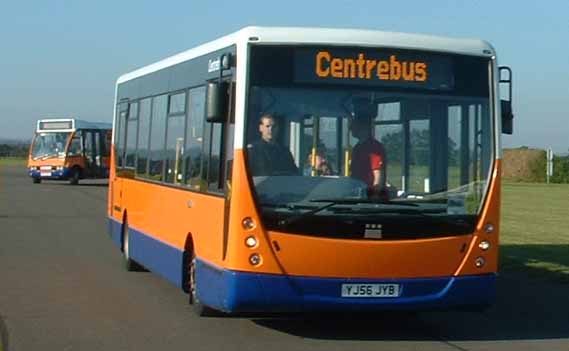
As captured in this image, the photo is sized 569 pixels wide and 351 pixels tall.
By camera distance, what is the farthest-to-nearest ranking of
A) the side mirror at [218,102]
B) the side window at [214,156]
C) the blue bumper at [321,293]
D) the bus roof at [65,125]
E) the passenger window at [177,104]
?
the bus roof at [65,125] < the passenger window at [177,104] < the side window at [214,156] < the side mirror at [218,102] < the blue bumper at [321,293]

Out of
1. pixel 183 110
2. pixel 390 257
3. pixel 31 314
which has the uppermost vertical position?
pixel 183 110

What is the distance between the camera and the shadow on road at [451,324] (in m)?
11.2

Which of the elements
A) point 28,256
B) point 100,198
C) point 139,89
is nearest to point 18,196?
point 100,198

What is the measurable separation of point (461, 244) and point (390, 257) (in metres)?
0.71

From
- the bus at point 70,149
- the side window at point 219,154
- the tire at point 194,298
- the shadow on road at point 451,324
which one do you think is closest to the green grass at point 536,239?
the shadow on road at point 451,324

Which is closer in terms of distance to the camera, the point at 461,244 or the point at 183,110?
the point at 461,244

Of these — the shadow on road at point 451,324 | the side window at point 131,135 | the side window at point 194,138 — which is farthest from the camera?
the side window at point 131,135

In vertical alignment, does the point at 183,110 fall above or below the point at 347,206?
above

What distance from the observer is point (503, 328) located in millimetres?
11781

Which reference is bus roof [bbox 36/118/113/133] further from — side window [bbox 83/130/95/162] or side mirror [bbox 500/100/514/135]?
side mirror [bbox 500/100/514/135]

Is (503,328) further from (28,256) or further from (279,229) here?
(28,256)

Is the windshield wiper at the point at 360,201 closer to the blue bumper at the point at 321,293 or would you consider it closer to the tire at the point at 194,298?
the blue bumper at the point at 321,293

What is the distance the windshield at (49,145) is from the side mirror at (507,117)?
42760mm

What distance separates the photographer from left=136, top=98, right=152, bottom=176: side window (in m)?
15.6
